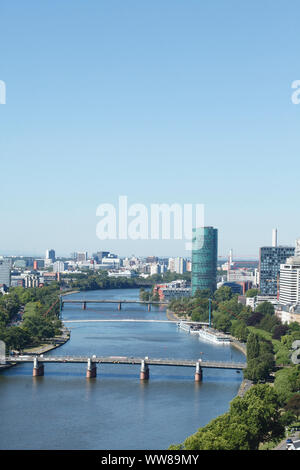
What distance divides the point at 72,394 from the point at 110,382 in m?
1.11

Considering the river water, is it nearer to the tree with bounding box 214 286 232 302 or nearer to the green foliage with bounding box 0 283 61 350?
the green foliage with bounding box 0 283 61 350

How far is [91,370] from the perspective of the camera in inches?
436

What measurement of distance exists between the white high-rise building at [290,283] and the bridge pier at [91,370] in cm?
1043

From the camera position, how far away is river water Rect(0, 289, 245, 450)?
7.42 metres

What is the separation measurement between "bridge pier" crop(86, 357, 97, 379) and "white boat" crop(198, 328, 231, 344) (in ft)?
17.8

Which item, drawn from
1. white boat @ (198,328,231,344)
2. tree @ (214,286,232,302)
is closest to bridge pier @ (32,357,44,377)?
white boat @ (198,328,231,344)

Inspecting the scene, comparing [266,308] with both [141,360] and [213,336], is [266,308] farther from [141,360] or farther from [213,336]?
[141,360]

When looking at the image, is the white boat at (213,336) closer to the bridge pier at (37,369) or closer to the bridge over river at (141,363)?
the bridge over river at (141,363)

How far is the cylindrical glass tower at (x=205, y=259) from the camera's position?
3062 centimetres

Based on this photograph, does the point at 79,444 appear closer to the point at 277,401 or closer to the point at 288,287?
the point at 277,401

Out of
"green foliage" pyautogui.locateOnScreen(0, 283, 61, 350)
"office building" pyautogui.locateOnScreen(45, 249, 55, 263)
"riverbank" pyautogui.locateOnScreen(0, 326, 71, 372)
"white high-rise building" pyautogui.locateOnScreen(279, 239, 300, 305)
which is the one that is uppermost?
"office building" pyautogui.locateOnScreen(45, 249, 55, 263)

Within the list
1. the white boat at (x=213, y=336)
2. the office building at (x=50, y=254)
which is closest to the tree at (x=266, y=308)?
the white boat at (x=213, y=336)

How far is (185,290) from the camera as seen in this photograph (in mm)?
30812

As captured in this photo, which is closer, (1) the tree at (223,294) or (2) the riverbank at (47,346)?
(2) the riverbank at (47,346)
